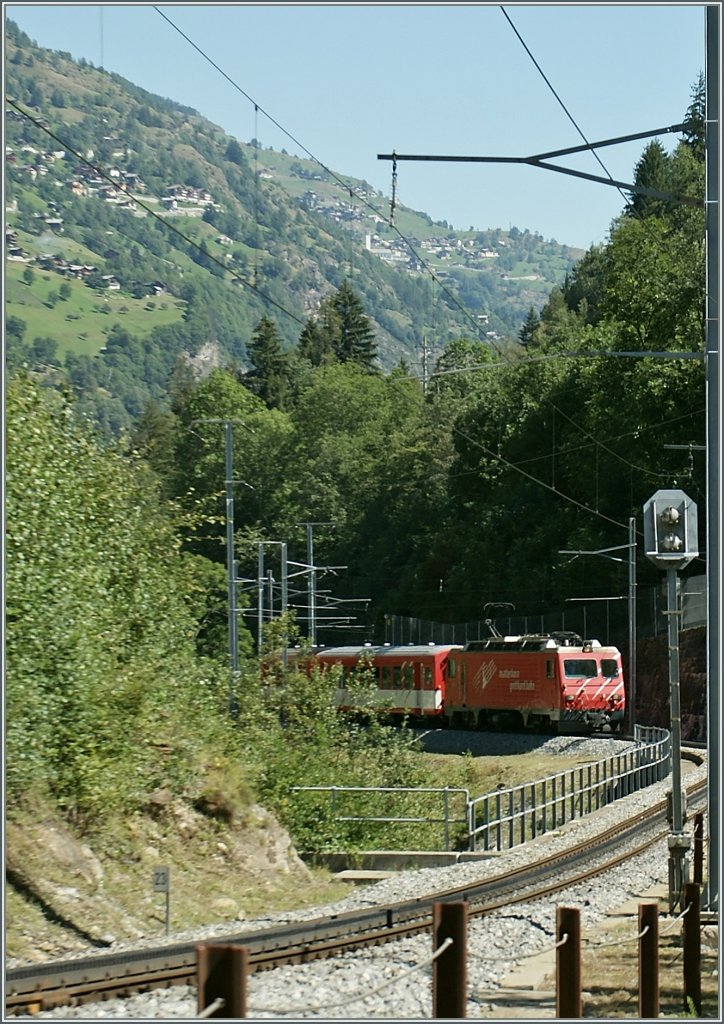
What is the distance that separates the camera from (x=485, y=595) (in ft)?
230

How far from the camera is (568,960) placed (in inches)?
343

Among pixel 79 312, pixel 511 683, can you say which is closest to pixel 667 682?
pixel 511 683

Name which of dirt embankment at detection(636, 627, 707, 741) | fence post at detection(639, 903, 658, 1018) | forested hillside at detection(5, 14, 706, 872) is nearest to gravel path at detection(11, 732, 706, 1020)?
fence post at detection(639, 903, 658, 1018)

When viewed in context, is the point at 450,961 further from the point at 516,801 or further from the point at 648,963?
the point at 516,801

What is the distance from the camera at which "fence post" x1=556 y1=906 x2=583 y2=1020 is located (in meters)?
8.65

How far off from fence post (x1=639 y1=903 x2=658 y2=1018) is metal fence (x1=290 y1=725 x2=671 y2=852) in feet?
39.8

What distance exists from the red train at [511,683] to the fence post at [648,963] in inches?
1156

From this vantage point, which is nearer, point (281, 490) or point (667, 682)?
point (667, 682)

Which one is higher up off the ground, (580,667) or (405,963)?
(580,667)

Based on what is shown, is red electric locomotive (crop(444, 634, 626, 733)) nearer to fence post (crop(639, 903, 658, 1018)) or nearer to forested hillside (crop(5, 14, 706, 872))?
forested hillside (crop(5, 14, 706, 872))

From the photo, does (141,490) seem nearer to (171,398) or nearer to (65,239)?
(171,398)

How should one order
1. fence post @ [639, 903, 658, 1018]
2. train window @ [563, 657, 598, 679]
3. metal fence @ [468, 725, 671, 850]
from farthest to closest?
train window @ [563, 657, 598, 679]
metal fence @ [468, 725, 671, 850]
fence post @ [639, 903, 658, 1018]

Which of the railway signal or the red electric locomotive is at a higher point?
the railway signal

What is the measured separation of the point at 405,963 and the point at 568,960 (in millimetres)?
3974
